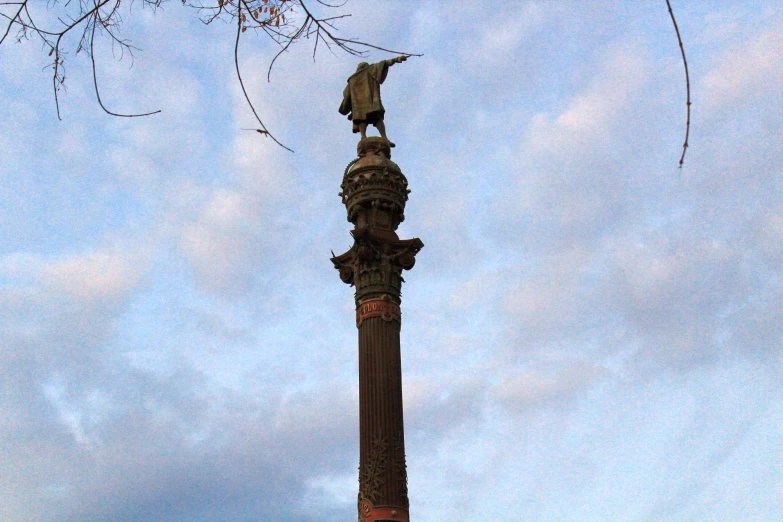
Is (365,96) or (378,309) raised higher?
(365,96)

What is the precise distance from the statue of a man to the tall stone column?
3.42 ft

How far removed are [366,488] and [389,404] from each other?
2106mm

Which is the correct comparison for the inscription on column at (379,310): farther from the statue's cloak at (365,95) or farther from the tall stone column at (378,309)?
the statue's cloak at (365,95)

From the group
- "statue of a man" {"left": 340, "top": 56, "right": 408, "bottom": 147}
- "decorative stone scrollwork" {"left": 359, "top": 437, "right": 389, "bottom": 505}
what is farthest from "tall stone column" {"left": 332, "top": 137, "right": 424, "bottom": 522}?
"statue of a man" {"left": 340, "top": 56, "right": 408, "bottom": 147}

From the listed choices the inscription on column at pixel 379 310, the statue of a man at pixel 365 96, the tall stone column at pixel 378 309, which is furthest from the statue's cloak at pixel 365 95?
the inscription on column at pixel 379 310

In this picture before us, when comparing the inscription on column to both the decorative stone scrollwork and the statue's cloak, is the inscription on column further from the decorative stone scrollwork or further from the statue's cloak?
the statue's cloak

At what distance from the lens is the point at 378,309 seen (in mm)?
24625

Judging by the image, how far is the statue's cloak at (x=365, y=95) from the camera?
92.3 ft

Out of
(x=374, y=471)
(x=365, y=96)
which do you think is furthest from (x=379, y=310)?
(x=365, y=96)

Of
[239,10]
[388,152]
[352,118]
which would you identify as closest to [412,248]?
[388,152]

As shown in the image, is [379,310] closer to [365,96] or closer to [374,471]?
[374,471]

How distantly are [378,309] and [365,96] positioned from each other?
723cm

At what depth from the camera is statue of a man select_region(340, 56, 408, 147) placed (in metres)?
28.1

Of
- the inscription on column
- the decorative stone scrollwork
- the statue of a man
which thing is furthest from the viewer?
the statue of a man
